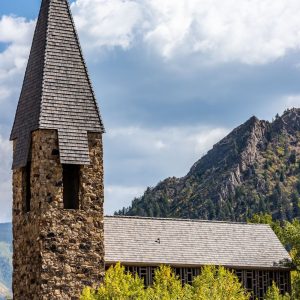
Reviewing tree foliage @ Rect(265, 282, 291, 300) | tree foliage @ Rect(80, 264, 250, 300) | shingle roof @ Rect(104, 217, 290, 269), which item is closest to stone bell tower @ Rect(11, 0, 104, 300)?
tree foliage @ Rect(80, 264, 250, 300)

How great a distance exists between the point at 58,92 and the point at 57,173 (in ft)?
12.5

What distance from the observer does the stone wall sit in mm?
42188

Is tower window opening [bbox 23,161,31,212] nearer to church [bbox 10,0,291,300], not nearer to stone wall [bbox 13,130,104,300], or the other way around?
church [bbox 10,0,291,300]

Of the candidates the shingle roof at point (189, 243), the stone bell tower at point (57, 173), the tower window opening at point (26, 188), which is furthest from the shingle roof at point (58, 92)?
the shingle roof at point (189, 243)

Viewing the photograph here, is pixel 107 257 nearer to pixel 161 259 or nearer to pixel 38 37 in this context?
pixel 161 259

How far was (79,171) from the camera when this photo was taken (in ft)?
143

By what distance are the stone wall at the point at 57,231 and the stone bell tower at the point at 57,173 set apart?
44 mm

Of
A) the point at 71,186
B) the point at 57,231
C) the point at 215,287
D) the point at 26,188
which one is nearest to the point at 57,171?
the point at 71,186

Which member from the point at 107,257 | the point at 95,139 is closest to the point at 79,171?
the point at 95,139

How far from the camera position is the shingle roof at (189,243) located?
212 feet

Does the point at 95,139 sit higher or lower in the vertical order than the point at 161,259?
higher

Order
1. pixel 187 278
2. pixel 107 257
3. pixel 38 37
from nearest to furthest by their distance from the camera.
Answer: pixel 38 37, pixel 107 257, pixel 187 278

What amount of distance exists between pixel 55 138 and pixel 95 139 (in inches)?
80.5

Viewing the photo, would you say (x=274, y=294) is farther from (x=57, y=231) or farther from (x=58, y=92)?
(x=58, y=92)
